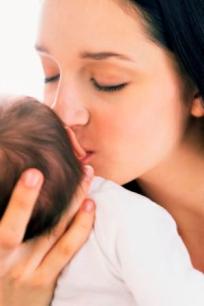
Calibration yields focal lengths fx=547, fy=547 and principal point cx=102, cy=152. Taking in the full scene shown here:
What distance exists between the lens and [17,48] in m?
1.79

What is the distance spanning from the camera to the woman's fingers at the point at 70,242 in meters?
0.84

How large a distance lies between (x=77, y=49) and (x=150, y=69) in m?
0.14

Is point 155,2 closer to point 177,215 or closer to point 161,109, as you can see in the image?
point 161,109

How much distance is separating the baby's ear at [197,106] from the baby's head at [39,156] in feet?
1.12

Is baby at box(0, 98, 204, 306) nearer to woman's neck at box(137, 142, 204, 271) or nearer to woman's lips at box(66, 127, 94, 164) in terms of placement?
woman's lips at box(66, 127, 94, 164)

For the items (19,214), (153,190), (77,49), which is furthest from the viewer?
(153,190)

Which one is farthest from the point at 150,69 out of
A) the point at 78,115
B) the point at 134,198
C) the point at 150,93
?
the point at 134,198

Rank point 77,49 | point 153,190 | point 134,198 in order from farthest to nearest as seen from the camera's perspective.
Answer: point 153,190, point 77,49, point 134,198

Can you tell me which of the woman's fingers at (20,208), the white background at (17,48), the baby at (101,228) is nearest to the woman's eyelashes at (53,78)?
the baby at (101,228)

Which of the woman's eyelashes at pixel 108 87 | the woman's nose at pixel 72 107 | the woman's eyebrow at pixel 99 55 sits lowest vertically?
the woman's nose at pixel 72 107

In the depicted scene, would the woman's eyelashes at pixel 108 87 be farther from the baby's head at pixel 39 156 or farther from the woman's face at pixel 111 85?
the baby's head at pixel 39 156

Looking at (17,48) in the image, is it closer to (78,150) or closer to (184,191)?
(184,191)

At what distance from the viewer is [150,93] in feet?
3.29

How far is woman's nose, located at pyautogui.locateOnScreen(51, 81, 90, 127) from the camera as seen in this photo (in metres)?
1.00
